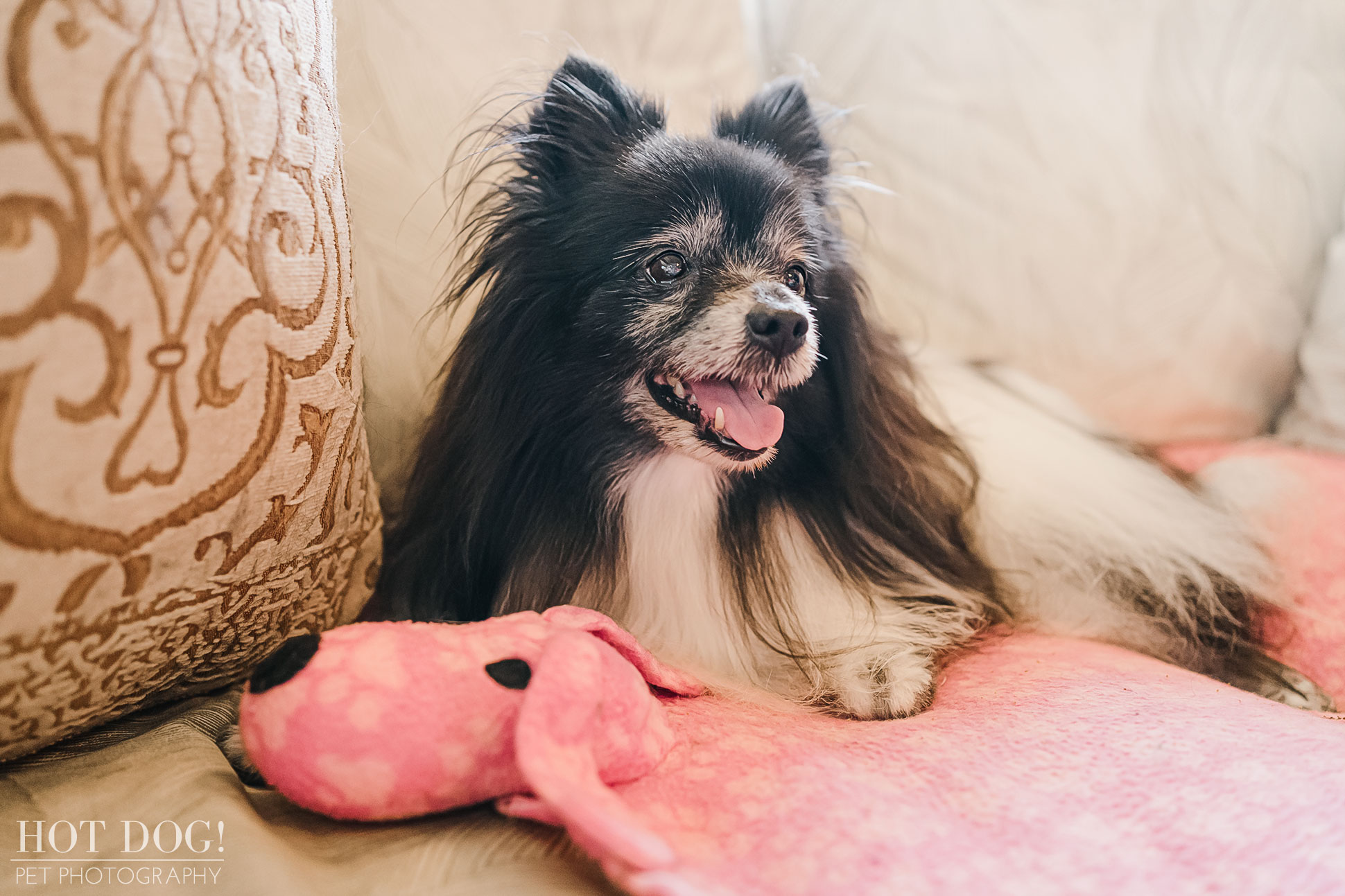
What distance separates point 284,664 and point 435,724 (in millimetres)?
148

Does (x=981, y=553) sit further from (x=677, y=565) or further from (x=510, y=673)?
(x=510, y=673)

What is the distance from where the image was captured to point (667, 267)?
1180 mm

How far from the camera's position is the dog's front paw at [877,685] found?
1.10 m

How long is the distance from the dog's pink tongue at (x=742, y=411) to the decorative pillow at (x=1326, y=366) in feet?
4.54

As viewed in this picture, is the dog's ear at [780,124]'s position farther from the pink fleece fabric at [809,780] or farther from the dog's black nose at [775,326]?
the pink fleece fabric at [809,780]

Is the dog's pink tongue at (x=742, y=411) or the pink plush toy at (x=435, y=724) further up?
the dog's pink tongue at (x=742, y=411)

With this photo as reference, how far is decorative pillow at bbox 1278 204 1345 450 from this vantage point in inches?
68.7

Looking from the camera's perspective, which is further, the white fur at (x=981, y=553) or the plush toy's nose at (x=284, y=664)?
the white fur at (x=981, y=553)

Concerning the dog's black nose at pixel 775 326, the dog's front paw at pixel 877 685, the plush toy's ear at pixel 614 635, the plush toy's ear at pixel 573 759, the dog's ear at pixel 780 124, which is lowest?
the dog's front paw at pixel 877 685

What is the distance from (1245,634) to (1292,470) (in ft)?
1.32

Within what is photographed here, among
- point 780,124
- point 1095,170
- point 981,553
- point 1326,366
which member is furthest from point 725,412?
point 1326,366

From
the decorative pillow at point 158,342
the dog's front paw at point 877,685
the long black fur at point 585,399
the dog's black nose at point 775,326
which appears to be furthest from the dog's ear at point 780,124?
the dog's front paw at point 877,685

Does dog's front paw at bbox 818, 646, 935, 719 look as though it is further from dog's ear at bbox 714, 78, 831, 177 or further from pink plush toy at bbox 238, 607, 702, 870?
dog's ear at bbox 714, 78, 831, 177

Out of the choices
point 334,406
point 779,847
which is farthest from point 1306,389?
point 334,406
